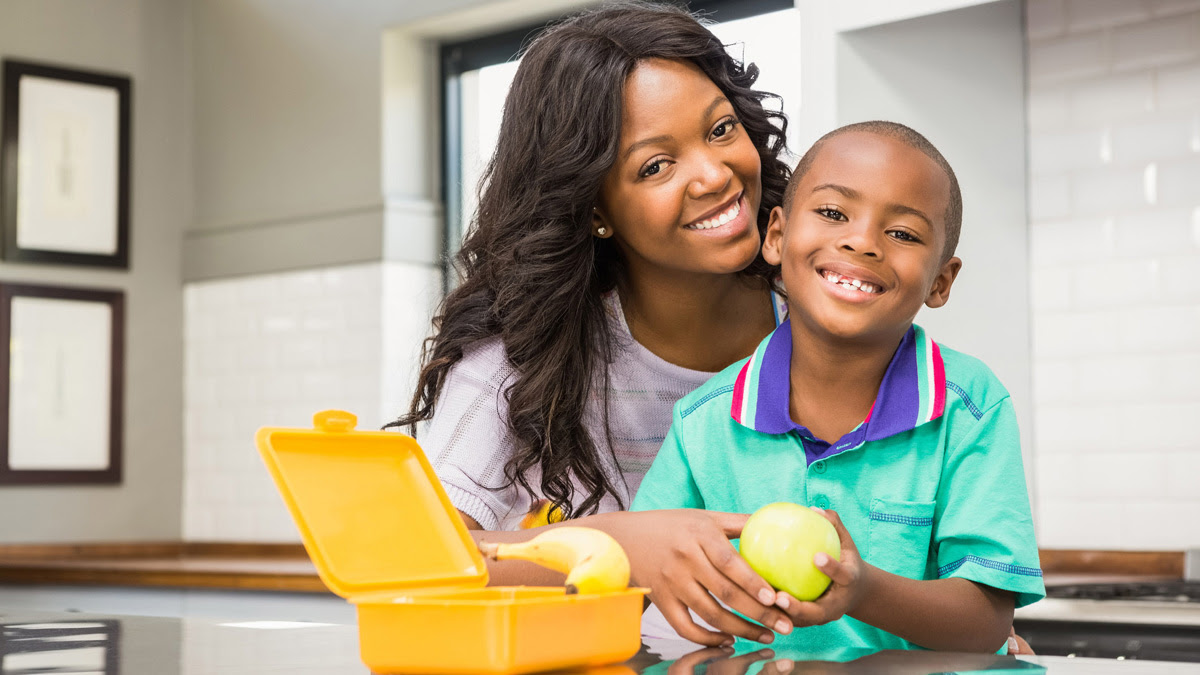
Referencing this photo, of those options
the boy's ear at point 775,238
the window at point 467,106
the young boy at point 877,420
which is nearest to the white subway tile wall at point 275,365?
the window at point 467,106

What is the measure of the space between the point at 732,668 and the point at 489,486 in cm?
87

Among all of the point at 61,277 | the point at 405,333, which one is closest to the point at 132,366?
the point at 61,277

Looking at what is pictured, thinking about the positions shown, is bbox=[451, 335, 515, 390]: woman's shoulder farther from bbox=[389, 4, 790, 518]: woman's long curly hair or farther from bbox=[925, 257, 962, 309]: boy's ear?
bbox=[925, 257, 962, 309]: boy's ear

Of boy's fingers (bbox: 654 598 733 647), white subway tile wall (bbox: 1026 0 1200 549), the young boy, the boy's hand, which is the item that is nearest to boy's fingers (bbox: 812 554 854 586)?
the boy's hand

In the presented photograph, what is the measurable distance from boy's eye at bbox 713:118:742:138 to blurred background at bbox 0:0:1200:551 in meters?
1.02

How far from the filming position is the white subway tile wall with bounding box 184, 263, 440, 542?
4.29 meters

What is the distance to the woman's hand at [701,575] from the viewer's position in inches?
41.3

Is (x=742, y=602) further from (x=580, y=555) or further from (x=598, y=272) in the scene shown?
(x=598, y=272)

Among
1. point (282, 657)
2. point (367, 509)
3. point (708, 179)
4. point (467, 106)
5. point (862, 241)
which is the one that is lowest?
point (282, 657)

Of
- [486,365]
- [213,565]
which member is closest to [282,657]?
[486,365]

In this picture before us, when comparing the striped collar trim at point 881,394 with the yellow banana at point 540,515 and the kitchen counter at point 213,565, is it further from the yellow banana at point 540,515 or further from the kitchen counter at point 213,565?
the kitchen counter at point 213,565

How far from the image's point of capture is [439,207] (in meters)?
4.38

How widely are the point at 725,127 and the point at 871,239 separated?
0.49m

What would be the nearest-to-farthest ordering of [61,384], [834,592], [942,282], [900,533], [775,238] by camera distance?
1. [834,592]
2. [900,533]
3. [942,282]
4. [775,238]
5. [61,384]
